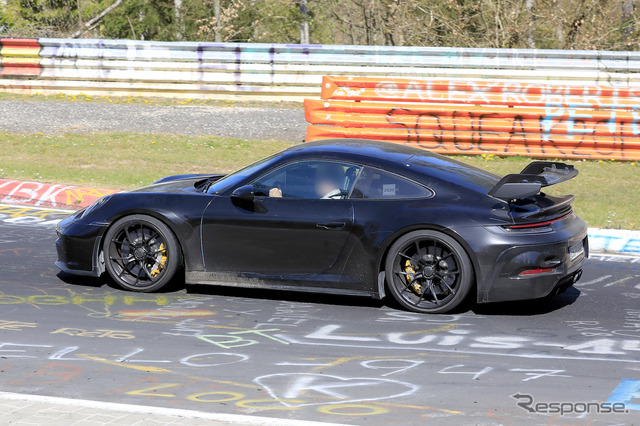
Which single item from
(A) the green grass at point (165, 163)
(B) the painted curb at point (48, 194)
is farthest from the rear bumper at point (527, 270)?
(B) the painted curb at point (48, 194)

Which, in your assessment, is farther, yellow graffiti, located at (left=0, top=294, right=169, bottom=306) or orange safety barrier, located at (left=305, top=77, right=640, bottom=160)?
orange safety barrier, located at (left=305, top=77, right=640, bottom=160)

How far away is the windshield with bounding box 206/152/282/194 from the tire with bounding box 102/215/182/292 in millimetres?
500

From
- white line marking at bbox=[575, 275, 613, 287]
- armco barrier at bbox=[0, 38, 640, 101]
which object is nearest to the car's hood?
white line marking at bbox=[575, 275, 613, 287]

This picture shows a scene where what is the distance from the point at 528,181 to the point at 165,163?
26.6 ft

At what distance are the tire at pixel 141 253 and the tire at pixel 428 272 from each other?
175 centimetres

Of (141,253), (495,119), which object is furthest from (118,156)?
(141,253)

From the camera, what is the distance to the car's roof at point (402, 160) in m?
6.86

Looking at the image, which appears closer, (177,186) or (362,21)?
(177,186)

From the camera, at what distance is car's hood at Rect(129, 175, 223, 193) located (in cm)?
736

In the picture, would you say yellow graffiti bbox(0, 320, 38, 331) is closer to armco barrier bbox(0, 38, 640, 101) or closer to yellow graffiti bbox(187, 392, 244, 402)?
yellow graffiti bbox(187, 392, 244, 402)

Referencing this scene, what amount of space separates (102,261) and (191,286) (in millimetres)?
760

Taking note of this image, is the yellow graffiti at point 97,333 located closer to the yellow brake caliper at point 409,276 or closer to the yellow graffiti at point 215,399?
the yellow graffiti at point 215,399

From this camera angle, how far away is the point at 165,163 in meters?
13.7

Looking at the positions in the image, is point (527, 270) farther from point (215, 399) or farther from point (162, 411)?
point (162, 411)
